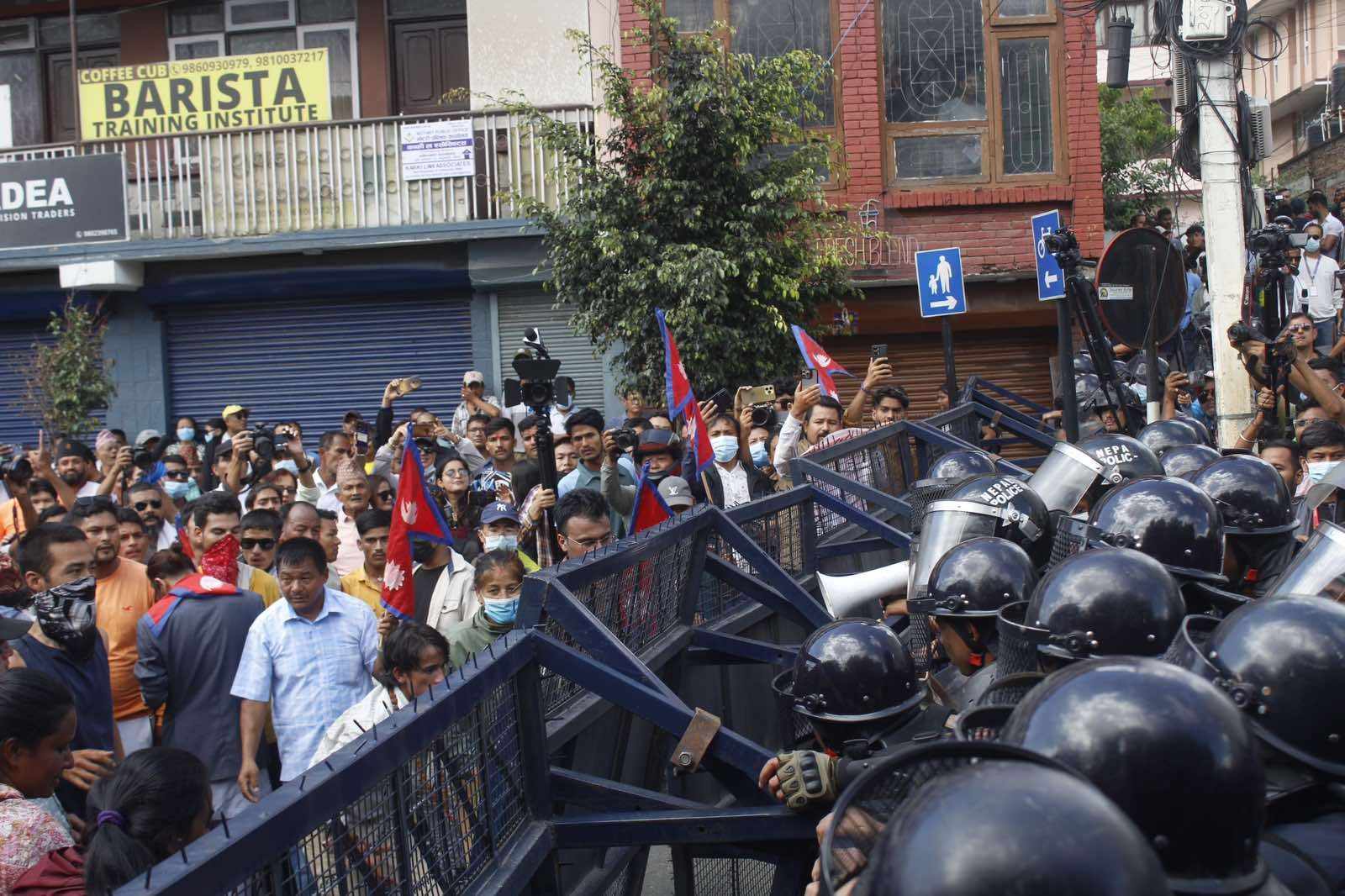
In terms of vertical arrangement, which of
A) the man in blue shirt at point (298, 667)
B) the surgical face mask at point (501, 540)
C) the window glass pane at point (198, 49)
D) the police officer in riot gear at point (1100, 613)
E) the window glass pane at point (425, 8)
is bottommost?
the man in blue shirt at point (298, 667)

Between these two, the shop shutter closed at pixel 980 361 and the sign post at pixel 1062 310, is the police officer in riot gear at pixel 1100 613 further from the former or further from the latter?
the shop shutter closed at pixel 980 361

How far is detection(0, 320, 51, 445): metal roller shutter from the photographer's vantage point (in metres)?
16.8

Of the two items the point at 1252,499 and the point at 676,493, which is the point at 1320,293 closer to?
the point at 676,493

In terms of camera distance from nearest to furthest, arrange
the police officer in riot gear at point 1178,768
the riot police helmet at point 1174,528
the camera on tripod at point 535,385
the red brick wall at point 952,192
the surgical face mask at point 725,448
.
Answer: the police officer in riot gear at point 1178,768, the riot police helmet at point 1174,528, the camera on tripod at point 535,385, the surgical face mask at point 725,448, the red brick wall at point 952,192

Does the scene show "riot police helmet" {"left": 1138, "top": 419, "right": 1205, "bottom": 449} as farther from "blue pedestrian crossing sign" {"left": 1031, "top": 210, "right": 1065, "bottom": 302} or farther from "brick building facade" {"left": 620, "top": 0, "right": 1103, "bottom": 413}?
"brick building facade" {"left": 620, "top": 0, "right": 1103, "bottom": 413}

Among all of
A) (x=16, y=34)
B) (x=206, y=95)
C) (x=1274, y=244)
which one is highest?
(x=16, y=34)

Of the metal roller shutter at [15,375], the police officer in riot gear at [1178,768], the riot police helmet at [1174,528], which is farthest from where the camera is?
the metal roller shutter at [15,375]

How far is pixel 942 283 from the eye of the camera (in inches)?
441

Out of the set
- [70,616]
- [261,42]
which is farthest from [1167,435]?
[261,42]

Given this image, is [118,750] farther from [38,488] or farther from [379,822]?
[38,488]

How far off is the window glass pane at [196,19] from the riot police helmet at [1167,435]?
13132 millimetres

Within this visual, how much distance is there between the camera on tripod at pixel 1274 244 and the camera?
963 centimetres

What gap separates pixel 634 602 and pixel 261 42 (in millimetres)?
14070

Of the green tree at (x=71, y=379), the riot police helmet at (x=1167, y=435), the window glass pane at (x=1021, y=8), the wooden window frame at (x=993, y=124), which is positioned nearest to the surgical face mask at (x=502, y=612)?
the riot police helmet at (x=1167, y=435)
